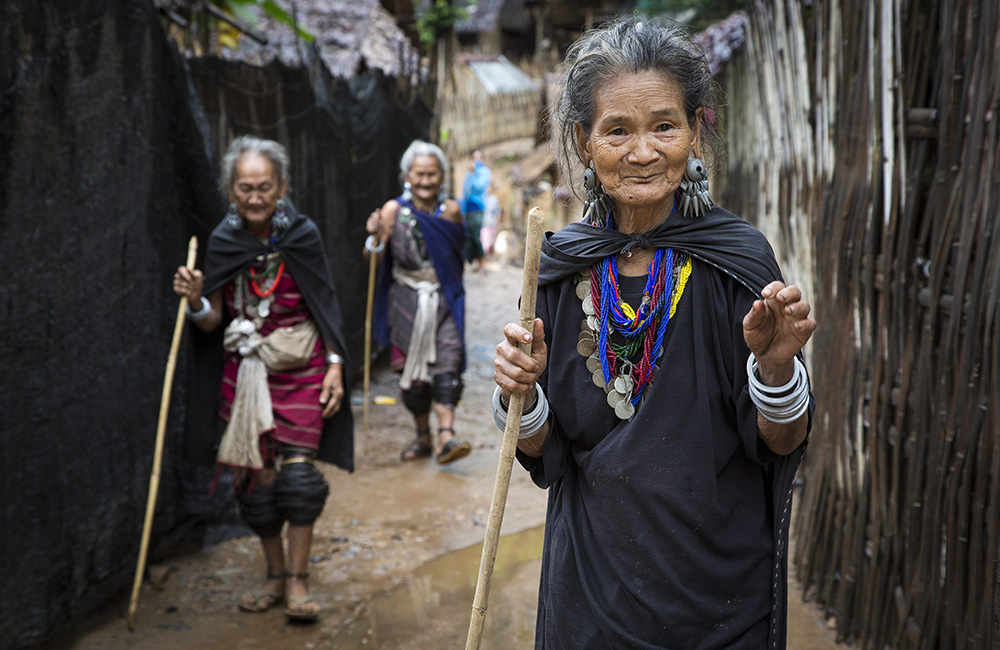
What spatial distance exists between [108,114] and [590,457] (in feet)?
9.39

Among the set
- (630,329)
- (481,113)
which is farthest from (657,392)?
(481,113)

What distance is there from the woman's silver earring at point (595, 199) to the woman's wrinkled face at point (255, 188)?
234cm

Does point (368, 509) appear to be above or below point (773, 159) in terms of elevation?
below

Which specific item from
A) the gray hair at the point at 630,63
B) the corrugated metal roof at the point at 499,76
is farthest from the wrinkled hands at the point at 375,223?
the corrugated metal roof at the point at 499,76

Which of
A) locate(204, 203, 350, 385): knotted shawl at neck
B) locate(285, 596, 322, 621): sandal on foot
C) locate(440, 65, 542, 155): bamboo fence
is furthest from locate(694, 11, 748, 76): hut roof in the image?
locate(440, 65, 542, 155): bamboo fence

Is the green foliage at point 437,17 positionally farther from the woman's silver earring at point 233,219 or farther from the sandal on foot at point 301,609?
the sandal on foot at point 301,609

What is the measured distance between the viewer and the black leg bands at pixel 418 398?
664 centimetres

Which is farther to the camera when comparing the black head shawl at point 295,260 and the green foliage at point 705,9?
the green foliage at point 705,9

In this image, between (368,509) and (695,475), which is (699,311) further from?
(368,509)

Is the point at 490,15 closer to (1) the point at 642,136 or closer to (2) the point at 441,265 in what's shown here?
(2) the point at 441,265

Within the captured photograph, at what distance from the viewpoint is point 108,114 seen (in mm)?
3982

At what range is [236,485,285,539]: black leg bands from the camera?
429 centimetres

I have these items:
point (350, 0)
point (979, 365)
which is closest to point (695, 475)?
point (979, 365)

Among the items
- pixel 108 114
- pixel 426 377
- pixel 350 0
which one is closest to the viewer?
pixel 108 114
